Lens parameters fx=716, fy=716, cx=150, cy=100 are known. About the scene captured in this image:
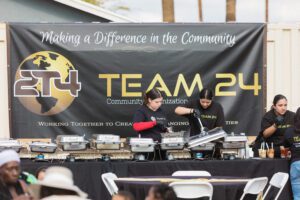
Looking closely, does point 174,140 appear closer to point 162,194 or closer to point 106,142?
point 106,142

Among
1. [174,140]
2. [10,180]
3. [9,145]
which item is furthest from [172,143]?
[10,180]

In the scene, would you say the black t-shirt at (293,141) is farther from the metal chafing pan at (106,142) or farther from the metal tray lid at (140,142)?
the metal chafing pan at (106,142)

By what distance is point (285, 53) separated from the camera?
9.98 m

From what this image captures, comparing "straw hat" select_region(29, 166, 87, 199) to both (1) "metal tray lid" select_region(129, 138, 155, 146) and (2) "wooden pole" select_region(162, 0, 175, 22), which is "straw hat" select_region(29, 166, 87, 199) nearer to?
(1) "metal tray lid" select_region(129, 138, 155, 146)

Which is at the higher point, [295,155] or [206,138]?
[206,138]

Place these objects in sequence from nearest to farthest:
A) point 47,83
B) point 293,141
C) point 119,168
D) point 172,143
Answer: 1. point 119,168
2. point 172,143
3. point 293,141
4. point 47,83

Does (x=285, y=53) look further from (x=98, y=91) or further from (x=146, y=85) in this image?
(x=98, y=91)

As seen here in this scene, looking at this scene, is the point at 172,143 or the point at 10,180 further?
the point at 172,143

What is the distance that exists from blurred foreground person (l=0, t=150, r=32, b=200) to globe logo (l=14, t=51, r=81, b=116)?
3964 mm

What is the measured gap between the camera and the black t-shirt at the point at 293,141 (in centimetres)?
812

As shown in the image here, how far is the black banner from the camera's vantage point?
31.7 ft

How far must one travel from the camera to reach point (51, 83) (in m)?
9.67

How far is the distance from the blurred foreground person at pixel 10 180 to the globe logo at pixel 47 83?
396cm

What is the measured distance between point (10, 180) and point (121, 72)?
4.40 metres
